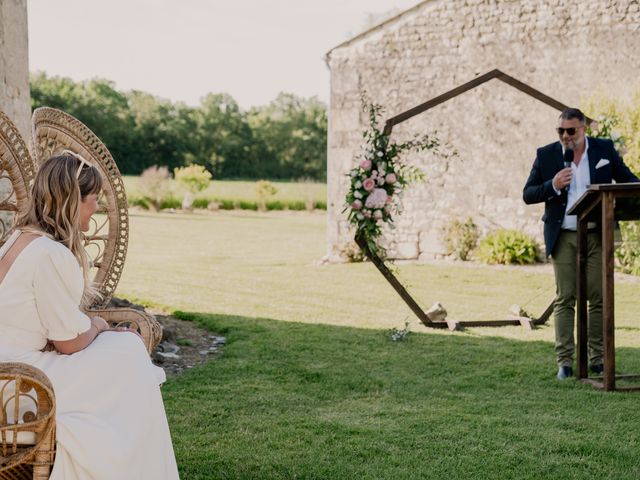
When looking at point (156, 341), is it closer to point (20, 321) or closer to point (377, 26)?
point (20, 321)

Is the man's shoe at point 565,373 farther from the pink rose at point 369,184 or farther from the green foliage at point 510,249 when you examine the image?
the green foliage at point 510,249

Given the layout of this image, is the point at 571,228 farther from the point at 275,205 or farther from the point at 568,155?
the point at 275,205

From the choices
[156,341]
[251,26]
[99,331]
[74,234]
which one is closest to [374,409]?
[156,341]

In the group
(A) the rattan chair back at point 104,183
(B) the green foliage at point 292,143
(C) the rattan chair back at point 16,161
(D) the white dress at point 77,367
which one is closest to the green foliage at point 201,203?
(B) the green foliage at point 292,143

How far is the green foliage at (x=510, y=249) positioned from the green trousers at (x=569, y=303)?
746cm

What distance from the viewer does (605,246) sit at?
17.5 ft

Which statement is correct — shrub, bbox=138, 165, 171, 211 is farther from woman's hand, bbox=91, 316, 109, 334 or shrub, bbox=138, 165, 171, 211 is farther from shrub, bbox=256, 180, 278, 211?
woman's hand, bbox=91, 316, 109, 334

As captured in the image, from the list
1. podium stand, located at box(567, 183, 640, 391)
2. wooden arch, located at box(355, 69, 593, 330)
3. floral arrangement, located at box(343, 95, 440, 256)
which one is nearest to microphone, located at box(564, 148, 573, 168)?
podium stand, located at box(567, 183, 640, 391)

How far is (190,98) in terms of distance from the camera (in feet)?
202

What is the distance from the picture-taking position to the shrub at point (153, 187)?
29.8 meters

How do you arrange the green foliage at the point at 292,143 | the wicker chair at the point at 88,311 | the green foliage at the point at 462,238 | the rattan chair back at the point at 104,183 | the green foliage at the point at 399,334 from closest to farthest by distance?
1. the wicker chair at the point at 88,311
2. the rattan chair back at the point at 104,183
3. the green foliage at the point at 399,334
4. the green foliage at the point at 462,238
5. the green foliage at the point at 292,143

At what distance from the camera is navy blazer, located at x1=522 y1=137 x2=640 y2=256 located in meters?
5.91

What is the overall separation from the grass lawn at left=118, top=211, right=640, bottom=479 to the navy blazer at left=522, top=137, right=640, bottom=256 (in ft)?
3.72

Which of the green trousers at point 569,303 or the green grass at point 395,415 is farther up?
the green trousers at point 569,303
